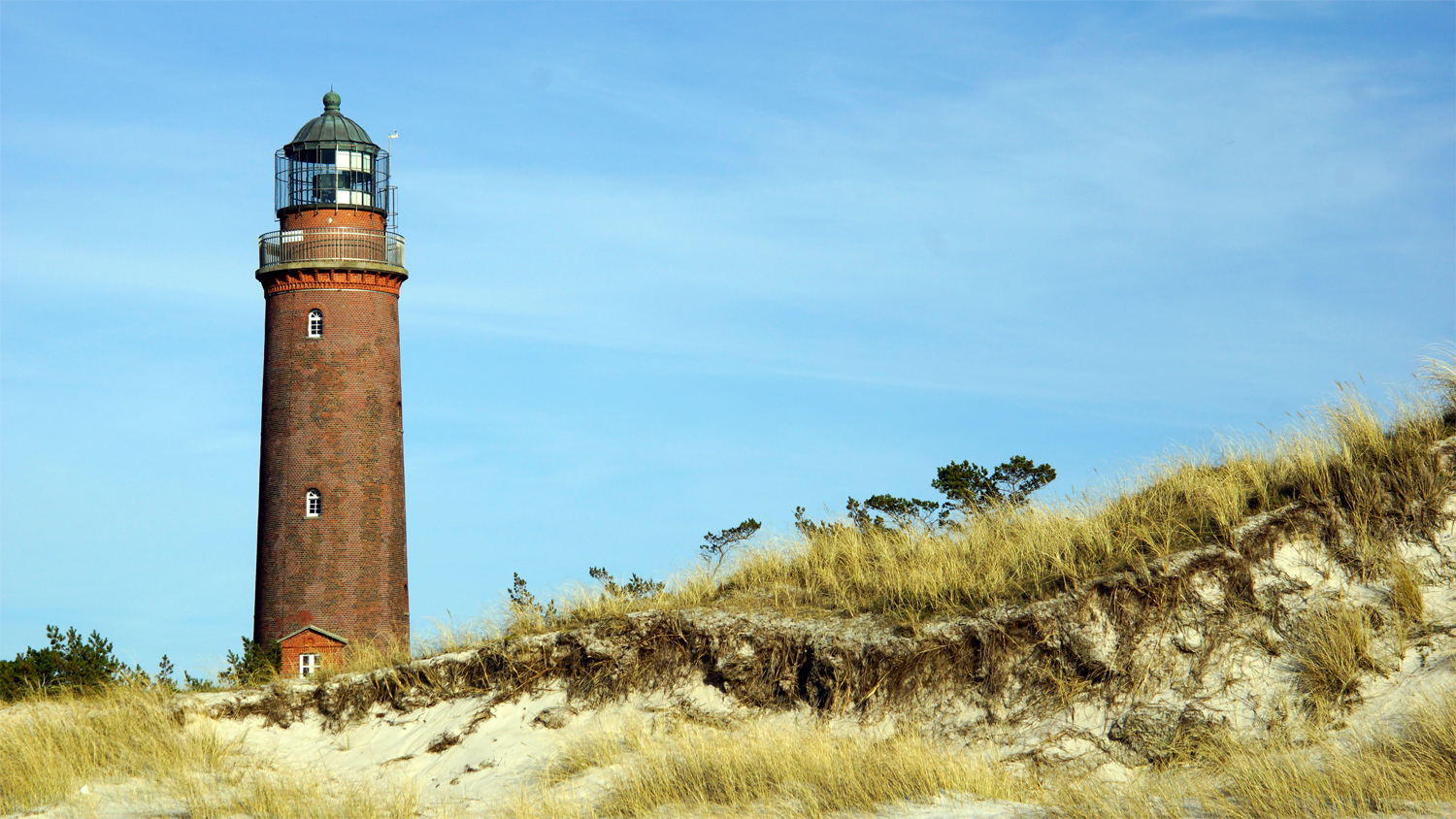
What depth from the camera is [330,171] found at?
2873 centimetres

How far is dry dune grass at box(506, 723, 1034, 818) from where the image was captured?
9578 mm

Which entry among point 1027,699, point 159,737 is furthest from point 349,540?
point 1027,699

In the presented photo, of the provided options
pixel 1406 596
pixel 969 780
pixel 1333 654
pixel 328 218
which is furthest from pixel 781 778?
pixel 328 218

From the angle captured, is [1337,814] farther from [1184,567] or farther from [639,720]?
[639,720]

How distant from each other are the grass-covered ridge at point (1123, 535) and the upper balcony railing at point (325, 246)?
55.6 feet

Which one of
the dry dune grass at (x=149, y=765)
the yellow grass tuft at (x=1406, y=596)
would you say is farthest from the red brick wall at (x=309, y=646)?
the yellow grass tuft at (x=1406, y=596)

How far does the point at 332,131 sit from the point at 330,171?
1044 mm

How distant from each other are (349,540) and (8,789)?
15126 millimetres

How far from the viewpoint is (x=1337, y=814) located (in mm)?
8453

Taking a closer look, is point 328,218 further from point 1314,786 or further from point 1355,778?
point 1355,778

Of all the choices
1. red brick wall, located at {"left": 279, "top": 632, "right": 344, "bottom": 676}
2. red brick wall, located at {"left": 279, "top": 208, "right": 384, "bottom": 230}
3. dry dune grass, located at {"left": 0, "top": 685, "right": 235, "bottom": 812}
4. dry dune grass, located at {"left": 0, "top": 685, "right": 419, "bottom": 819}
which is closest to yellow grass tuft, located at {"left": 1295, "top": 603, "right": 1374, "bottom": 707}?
dry dune grass, located at {"left": 0, "top": 685, "right": 419, "bottom": 819}

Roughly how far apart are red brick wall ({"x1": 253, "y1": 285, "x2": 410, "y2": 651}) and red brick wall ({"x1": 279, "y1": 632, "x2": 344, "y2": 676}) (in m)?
0.25

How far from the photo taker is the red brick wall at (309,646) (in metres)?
25.4

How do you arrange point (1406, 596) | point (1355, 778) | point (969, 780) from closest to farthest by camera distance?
point (1355, 778) → point (969, 780) → point (1406, 596)
